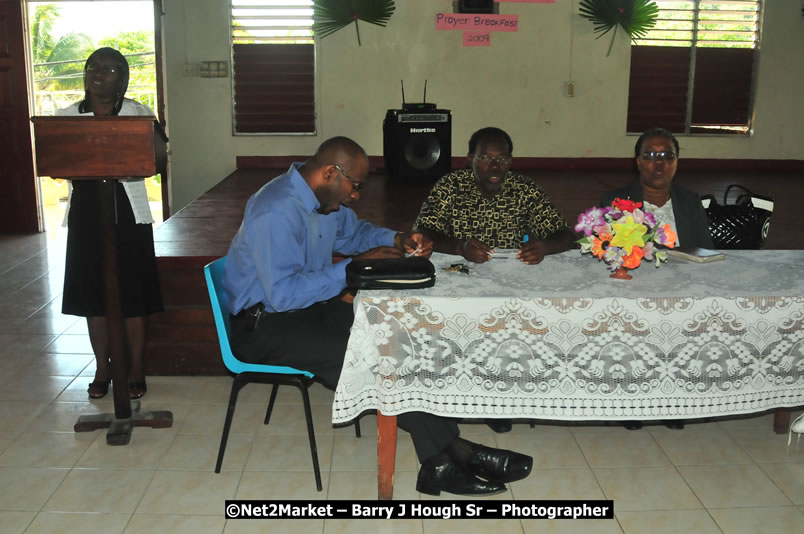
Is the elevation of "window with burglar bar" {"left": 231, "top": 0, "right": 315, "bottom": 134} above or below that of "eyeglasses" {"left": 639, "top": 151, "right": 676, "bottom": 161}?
above

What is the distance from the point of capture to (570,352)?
2500 mm

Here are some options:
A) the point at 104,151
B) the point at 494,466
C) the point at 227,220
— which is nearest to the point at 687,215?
the point at 494,466

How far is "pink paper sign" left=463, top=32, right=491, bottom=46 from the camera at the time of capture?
7.26 metres

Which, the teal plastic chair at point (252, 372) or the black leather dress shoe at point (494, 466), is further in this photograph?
the black leather dress shoe at point (494, 466)

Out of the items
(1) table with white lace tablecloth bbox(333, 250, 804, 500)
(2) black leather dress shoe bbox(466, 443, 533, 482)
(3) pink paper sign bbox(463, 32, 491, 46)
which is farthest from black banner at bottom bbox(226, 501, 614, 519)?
(3) pink paper sign bbox(463, 32, 491, 46)

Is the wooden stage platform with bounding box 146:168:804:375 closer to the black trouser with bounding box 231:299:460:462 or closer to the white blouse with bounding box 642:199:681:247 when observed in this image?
the black trouser with bounding box 231:299:460:462

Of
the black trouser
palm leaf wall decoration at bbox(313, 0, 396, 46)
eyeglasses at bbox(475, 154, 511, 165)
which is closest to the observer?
the black trouser

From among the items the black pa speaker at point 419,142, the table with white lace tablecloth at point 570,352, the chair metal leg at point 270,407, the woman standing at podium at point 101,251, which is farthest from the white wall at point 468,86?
the table with white lace tablecloth at point 570,352

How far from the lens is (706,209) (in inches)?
140

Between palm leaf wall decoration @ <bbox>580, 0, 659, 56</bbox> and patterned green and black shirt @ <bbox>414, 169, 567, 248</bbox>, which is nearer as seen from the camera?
patterned green and black shirt @ <bbox>414, 169, 567, 248</bbox>

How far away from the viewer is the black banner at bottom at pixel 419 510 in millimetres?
2586

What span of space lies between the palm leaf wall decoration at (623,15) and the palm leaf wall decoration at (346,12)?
1.79 meters

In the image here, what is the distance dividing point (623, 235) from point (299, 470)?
1411mm

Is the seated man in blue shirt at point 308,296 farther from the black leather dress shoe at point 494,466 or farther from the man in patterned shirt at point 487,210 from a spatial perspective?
the man in patterned shirt at point 487,210
